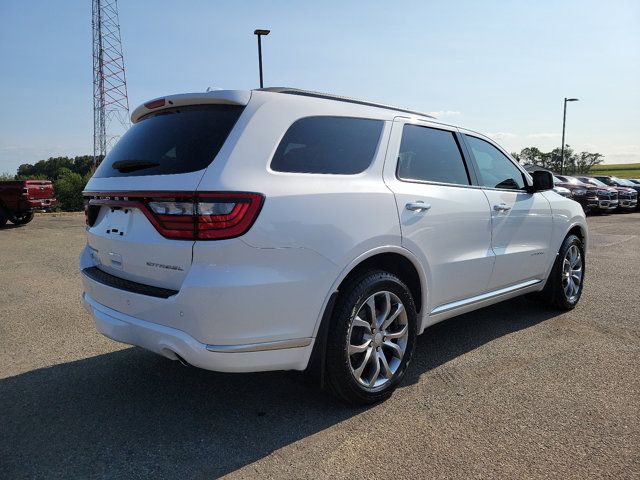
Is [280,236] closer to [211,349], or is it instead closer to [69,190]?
[211,349]

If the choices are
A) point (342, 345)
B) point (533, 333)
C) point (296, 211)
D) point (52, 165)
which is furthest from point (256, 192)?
point (52, 165)

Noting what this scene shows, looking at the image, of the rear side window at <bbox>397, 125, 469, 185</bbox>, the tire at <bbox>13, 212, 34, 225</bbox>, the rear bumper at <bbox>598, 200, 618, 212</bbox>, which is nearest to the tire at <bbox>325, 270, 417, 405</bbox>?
the rear side window at <bbox>397, 125, 469, 185</bbox>

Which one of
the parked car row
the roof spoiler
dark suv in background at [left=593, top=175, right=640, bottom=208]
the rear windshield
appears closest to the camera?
the rear windshield

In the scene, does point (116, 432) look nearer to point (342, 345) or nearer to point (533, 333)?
point (342, 345)

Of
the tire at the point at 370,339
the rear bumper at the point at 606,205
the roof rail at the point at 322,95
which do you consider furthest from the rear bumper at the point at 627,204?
the tire at the point at 370,339

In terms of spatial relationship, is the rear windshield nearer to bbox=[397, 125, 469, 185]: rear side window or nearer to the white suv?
the white suv

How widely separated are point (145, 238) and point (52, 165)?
2798 inches

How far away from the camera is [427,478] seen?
230 centimetres

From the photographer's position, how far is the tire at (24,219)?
14.8 m

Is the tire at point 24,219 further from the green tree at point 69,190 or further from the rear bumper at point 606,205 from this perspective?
the rear bumper at point 606,205

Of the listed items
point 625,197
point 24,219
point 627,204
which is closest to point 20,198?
point 24,219

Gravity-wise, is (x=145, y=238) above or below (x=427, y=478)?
above

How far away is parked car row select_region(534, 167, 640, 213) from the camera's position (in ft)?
65.8

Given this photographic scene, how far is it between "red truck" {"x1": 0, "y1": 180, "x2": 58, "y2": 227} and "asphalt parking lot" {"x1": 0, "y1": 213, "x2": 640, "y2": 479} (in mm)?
11100
